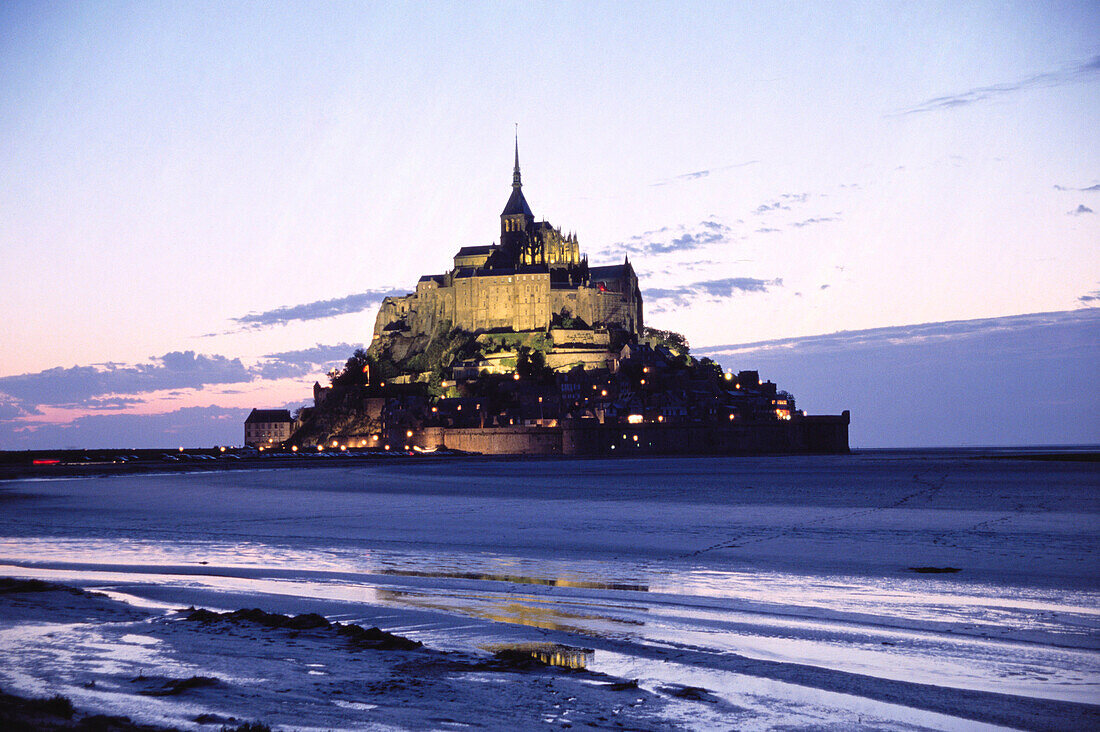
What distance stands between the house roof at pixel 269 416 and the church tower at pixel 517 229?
36628 millimetres

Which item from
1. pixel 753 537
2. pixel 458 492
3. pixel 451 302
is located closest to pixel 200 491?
pixel 458 492

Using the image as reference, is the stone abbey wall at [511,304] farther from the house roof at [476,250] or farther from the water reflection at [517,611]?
the water reflection at [517,611]

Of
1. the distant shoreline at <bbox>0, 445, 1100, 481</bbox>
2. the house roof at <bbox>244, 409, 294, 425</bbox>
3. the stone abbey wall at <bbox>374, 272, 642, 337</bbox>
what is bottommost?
the distant shoreline at <bbox>0, 445, 1100, 481</bbox>

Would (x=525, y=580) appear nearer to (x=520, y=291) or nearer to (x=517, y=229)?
(x=520, y=291)

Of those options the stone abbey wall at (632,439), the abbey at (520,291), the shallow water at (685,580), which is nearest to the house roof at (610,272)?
the abbey at (520,291)

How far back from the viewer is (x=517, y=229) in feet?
427

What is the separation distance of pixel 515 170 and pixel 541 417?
58399 millimetres

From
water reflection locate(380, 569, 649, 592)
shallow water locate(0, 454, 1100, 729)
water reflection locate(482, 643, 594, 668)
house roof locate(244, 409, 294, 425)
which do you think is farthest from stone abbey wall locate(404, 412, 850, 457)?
water reflection locate(482, 643, 594, 668)

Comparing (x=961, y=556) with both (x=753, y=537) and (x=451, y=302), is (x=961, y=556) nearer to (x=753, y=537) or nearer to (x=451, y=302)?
(x=753, y=537)

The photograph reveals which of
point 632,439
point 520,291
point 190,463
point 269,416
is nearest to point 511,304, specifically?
A: point 520,291

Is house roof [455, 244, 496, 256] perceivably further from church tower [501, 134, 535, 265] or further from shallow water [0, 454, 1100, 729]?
shallow water [0, 454, 1100, 729]

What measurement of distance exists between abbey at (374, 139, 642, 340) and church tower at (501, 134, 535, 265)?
0.14 metres

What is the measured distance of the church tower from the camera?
123875mm

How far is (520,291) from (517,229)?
16006 millimetres
